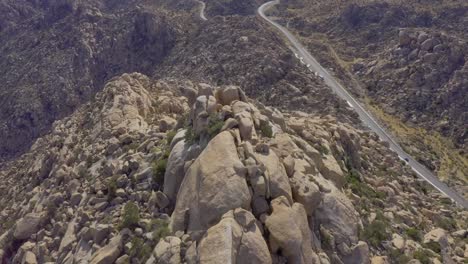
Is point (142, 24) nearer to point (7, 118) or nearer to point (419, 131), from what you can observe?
point (7, 118)

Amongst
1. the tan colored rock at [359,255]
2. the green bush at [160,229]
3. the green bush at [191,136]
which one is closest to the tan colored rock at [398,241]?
the tan colored rock at [359,255]

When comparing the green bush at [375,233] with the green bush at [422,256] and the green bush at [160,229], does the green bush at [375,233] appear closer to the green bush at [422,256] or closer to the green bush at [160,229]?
the green bush at [422,256]

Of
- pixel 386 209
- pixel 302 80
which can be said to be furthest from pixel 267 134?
pixel 302 80

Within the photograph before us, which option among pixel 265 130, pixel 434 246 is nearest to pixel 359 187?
pixel 434 246

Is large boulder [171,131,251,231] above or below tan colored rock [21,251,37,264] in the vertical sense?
above

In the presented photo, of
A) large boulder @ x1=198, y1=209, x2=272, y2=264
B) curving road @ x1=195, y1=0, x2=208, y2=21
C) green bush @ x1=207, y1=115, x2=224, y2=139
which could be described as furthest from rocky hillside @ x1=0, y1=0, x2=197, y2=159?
large boulder @ x1=198, y1=209, x2=272, y2=264

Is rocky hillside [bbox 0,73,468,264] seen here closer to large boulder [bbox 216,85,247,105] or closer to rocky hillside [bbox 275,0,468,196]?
large boulder [bbox 216,85,247,105]
